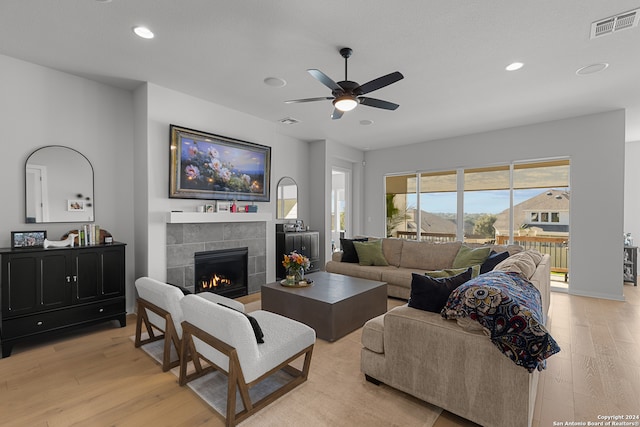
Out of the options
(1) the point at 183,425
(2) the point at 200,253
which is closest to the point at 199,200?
(2) the point at 200,253

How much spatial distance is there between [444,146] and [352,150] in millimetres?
2086

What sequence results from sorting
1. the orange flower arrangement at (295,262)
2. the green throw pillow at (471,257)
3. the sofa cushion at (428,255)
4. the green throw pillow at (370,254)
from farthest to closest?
the green throw pillow at (370,254) < the sofa cushion at (428,255) < the green throw pillow at (471,257) < the orange flower arrangement at (295,262)

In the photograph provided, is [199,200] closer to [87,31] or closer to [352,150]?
[87,31]

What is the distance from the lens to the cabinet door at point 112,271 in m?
3.42

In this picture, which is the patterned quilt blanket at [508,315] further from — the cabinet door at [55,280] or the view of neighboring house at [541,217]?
the view of neighboring house at [541,217]

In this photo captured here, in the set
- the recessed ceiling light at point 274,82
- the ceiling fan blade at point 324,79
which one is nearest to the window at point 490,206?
the recessed ceiling light at point 274,82

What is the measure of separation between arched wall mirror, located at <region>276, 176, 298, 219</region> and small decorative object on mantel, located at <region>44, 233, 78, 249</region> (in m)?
3.31

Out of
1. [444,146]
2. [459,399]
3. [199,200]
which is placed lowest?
[459,399]

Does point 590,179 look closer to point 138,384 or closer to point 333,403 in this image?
point 333,403

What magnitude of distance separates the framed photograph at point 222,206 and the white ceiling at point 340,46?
1.47 meters

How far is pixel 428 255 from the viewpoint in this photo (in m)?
5.00

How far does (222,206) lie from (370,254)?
8.23 ft

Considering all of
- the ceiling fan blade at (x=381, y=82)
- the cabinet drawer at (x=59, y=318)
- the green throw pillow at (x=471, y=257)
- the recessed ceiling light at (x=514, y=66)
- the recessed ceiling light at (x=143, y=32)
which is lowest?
the cabinet drawer at (x=59, y=318)

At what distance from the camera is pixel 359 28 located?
103 inches
